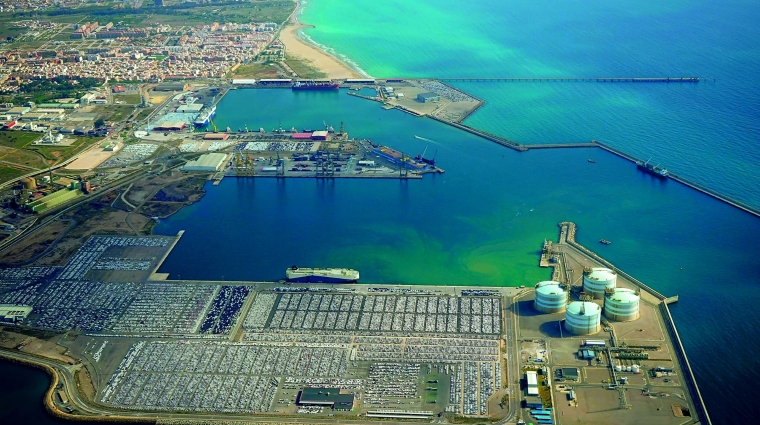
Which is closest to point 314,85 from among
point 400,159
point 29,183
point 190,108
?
point 190,108

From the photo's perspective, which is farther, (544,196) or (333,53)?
(333,53)

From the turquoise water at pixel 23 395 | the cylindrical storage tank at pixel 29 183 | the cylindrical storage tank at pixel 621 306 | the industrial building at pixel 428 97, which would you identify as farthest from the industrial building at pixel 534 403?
the industrial building at pixel 428 97

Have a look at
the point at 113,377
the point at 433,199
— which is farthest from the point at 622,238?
the point at 113,377

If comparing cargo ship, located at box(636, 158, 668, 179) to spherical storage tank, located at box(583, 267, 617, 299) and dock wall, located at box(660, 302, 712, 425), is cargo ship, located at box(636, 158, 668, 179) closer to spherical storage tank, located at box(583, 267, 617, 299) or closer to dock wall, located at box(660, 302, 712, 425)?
spherical storage tank, located at box(583, 267, 617, 299)

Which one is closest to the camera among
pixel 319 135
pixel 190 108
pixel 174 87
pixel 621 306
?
pixel 621 306

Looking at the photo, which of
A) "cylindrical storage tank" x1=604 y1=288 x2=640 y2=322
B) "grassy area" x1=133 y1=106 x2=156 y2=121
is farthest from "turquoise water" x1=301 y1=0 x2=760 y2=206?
"grassy area" x1=133 y1=106 x2=156 y2=121

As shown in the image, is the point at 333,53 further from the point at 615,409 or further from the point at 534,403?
the point at 615,409

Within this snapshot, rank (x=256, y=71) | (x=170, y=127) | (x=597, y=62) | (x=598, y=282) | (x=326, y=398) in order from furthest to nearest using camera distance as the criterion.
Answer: (x=256, y=71) → (x=597, y=62) → (x=170, y=127) → (x=598, y=282) → (x=326, y=398)

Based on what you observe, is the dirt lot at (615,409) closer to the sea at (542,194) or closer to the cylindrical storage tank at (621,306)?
the sea at (542,194)

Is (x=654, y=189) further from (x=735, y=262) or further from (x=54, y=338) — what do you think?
(x=54, y=338)
